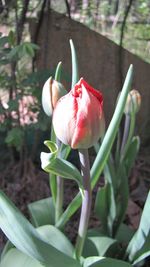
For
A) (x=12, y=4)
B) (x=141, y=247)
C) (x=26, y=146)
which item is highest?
(x=12, y=4)

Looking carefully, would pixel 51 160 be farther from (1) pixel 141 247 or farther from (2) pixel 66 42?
(2) pixel 66 42

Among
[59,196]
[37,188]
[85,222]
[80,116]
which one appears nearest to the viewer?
[80,116]

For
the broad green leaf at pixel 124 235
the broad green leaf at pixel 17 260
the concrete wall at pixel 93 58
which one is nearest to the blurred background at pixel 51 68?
the concrete wall at pixel 93 58

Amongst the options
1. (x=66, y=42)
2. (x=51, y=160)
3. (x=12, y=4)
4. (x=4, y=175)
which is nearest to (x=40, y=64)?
(x=66, y=42)

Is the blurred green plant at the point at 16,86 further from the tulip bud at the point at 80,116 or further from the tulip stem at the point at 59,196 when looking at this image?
the tulip bud at the point at 80,116

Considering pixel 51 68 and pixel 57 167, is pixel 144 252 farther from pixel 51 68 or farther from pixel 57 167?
pixel 51 68

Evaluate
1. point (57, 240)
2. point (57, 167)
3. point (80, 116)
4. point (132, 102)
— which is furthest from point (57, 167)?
point (132, 102)

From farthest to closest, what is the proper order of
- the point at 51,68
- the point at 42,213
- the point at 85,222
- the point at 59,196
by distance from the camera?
the point at 51,68 < the point at 42,213 < the point at 59,196 < the point at 85,222
